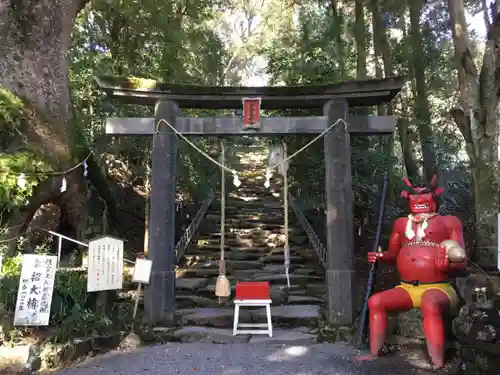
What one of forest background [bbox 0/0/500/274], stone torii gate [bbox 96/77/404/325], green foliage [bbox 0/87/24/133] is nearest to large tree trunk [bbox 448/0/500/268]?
forest background [bbox 0/0/500/274]

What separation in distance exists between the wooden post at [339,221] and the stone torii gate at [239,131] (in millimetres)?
14

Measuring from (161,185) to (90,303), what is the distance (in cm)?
195

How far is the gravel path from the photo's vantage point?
485 centimetres

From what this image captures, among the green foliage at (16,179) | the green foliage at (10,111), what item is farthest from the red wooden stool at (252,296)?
the green foliage at (10,111)

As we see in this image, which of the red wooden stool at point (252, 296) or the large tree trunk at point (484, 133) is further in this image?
the large tree trunk at point (484, 133)

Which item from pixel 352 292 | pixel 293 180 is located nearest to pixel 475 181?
pixel 352 292

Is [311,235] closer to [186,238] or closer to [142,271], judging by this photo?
[186,238]

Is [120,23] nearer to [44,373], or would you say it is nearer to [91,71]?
[91,71]

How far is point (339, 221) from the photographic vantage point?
645cm

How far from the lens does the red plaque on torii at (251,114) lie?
664 cm

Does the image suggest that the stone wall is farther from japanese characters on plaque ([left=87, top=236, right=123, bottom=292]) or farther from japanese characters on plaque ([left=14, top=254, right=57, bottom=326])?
japanese characters on plaque ([left=14, top=254, right=57, bottom=326])

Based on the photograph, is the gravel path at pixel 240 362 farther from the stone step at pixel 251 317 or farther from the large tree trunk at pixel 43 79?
the large tree trunk at pixel 43 79

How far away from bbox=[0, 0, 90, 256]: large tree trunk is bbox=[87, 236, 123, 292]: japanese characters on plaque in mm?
1448

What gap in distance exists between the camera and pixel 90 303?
20.0 ft
